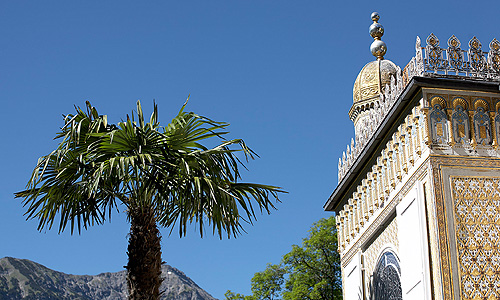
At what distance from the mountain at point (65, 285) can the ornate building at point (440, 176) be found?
146007 mm

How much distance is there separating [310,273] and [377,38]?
11.2 metres

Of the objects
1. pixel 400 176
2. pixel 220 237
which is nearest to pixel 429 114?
pixel 400 176

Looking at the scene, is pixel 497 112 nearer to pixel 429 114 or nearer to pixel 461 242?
pixel 429 114

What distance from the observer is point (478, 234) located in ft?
43.8

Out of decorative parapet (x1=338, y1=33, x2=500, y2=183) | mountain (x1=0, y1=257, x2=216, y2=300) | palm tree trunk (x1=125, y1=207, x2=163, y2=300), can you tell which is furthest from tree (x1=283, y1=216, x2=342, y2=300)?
mountain (x1=0, y1=257, x2=216, y2=300)

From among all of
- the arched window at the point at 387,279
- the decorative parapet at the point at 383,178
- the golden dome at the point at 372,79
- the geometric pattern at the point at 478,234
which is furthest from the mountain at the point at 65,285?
the geometric pattern at the point at 478,234

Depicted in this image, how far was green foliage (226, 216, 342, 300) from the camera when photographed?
29391 mm

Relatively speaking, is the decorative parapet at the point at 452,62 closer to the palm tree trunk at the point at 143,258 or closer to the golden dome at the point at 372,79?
the palm tree trunk at the point at 143,258

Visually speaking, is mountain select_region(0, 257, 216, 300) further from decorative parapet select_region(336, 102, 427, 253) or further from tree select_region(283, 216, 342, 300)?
decorative parapet select_region(336, 102, 427, 253)

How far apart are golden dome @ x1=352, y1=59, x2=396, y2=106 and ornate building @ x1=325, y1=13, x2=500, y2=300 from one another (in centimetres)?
751

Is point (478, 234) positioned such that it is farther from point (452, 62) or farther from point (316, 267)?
point (316, 267)

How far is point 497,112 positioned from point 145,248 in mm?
7901

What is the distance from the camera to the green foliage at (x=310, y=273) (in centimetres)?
2939

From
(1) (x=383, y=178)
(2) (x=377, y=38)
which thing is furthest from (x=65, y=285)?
(1) (x=383, y=178)
